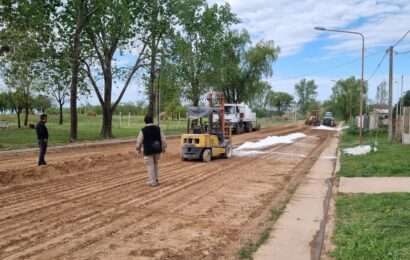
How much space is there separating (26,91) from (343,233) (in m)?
53.7

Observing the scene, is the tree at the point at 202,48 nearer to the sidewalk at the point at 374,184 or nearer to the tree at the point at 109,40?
the tree at the point at 109,40

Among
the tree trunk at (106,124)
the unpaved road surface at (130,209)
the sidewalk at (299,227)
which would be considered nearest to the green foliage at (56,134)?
the tree trunk at (106,124)

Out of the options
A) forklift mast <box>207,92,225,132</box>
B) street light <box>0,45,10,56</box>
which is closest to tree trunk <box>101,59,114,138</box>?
street light <box>0,45,10,56</box>

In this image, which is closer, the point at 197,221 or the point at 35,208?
the point at 197,221

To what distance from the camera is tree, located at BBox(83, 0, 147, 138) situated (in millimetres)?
37250

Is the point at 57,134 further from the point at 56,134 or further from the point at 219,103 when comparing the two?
the point at 219,103

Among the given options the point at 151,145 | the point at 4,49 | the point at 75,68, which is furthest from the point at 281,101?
the point at 151,145

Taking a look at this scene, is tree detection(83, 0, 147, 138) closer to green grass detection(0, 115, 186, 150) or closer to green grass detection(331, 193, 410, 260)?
green grass detection(0, 115, 186, 150)

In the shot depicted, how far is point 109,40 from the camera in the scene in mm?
39562

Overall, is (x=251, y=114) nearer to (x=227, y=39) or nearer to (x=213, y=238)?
(x=227, y=39)

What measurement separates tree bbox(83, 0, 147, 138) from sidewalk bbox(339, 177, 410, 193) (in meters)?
25.5

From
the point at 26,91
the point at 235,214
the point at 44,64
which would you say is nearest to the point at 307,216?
the point at 235,214

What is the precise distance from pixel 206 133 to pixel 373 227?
13030 mm

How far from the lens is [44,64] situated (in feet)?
115
